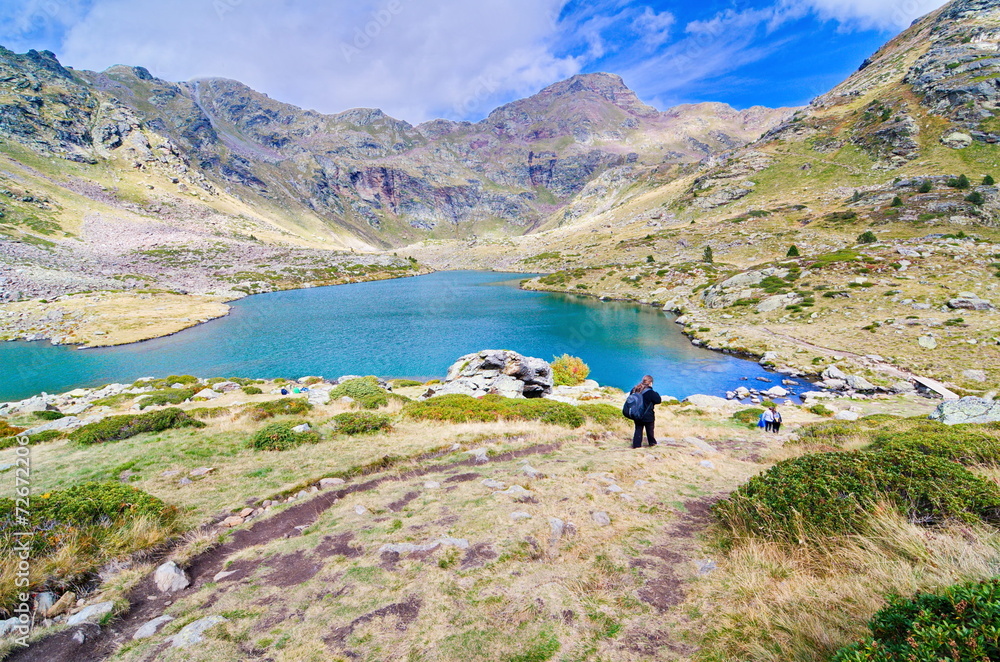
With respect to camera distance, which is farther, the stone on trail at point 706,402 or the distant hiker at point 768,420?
the stone on trail at point 706,402

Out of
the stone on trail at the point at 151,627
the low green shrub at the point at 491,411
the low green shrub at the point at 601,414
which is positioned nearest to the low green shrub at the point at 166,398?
the low green shrub at the point at 491,411

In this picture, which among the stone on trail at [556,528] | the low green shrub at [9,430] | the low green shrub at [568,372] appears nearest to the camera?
the stone on trail at [556,528]

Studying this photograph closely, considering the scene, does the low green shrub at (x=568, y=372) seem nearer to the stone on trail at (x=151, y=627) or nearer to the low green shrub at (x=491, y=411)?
the low green shrub at (x=491, y=411)

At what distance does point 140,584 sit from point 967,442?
17.1m

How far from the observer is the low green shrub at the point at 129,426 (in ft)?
53.1

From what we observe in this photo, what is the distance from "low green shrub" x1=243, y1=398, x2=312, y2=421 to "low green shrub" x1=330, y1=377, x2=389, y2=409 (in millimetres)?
2790

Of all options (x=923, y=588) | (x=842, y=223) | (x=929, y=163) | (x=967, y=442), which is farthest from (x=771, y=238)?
(x=923, y=588)

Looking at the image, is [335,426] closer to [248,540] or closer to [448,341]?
[248,540]

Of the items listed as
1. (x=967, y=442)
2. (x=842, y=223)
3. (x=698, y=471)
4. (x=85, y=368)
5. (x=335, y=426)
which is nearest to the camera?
(x=967, y=442)

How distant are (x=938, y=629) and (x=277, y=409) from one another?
2390cm

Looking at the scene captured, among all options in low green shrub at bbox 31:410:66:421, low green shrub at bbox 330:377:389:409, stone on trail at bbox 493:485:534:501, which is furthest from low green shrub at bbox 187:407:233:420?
stone on trail at bbox 493:485:534:501

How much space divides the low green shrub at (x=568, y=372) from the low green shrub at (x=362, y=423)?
76.5 feet

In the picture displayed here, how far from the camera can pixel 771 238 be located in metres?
94.5

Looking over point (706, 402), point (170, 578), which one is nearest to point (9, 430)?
point (170, 578)
